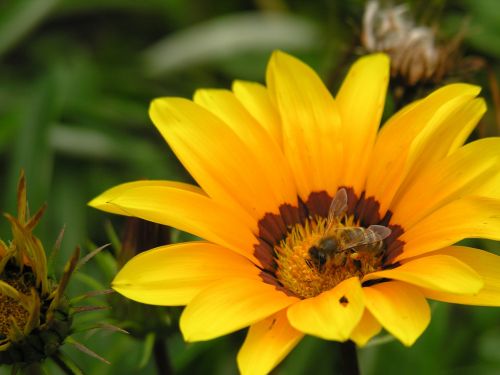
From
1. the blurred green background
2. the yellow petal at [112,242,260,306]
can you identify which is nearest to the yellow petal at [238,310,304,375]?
the yellow petal at [112,242,260,306]

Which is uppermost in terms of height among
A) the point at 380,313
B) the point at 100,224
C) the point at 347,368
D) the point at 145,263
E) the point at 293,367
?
the point at 145,263

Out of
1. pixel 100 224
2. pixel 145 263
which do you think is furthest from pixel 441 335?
pixel 100 224

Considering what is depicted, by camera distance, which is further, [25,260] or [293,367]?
[293,367]

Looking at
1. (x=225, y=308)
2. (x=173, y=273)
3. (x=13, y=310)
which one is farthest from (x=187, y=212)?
(x=13, y=310)

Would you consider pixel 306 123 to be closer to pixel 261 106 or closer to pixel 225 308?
pixel 261 106

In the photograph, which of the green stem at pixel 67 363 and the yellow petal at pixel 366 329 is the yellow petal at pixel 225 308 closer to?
the yellow petal at pixel 366 329

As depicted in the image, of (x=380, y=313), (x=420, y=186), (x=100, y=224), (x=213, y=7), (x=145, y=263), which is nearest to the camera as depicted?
(x=380, y=313)

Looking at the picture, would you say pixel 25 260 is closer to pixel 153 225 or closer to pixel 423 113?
pixel 153 225

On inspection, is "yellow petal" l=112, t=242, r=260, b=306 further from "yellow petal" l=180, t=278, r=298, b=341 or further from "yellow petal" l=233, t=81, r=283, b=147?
"yellow petal" l=233, t=81, r=283, b=147
